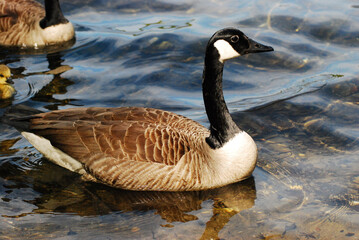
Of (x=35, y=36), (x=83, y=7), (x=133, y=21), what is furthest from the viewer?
(x=83, y=7)

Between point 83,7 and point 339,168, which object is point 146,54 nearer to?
point 83,7

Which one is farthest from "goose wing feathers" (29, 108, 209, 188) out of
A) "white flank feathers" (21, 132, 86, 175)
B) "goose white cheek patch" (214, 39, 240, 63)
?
"goose white cheek patch" (214, 39, 240, 63)

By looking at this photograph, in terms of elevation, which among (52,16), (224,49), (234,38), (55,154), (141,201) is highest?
(234,38)

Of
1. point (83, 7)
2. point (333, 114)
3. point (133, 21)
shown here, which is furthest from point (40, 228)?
point (83, 7)

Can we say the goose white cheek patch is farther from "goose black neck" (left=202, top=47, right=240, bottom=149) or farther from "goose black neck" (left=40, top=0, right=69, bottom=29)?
"goose black neck" (left=40, top=0, right=69, bottom=29)

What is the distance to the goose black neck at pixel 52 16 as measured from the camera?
508 inches

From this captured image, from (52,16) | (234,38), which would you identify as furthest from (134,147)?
(52,16)

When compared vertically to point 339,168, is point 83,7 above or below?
above

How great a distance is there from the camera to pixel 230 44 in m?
6.71

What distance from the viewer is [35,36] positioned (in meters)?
12.9

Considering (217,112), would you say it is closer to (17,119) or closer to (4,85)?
(17,119)

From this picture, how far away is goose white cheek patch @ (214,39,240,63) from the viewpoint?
262 inches

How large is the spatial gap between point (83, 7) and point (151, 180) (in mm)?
9565

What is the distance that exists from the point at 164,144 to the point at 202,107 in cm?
290
